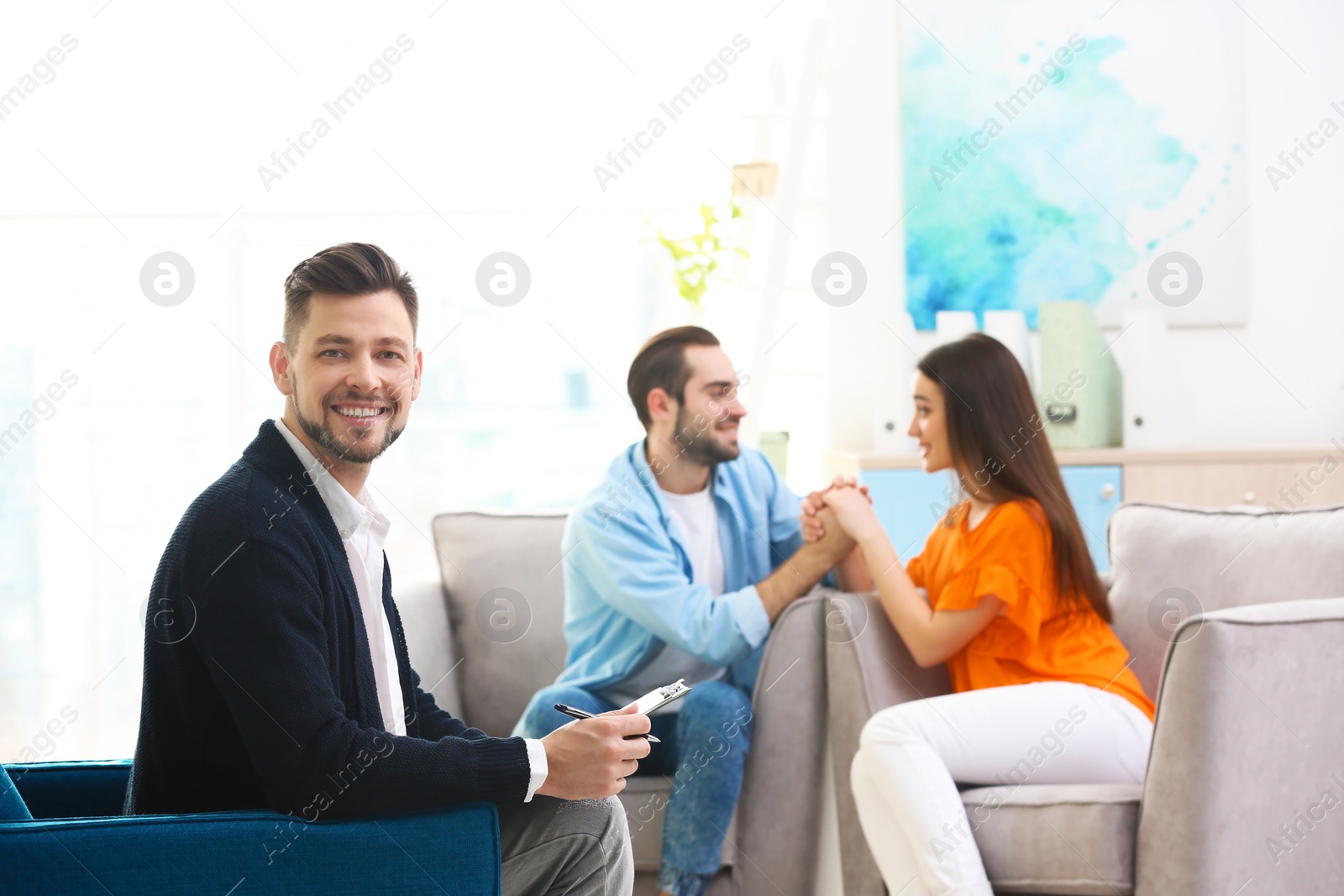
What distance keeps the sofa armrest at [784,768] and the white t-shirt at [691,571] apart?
227 mm

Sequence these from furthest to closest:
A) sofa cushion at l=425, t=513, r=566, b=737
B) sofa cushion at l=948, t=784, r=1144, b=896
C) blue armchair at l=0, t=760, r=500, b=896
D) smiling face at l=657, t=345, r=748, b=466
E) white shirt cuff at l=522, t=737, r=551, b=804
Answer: sofa cushion at l=425, t=513, r=566, b=737 < smiling face at l=657, t=345, r=748, b=466 < sofa cushion at l=948, t=784, r=1144, b=896 < white shirt cuff at l=522, t=737, r=551, b=804 < blue armchair at l=0, t=760, r=500, b=896

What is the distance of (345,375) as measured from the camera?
50.8 inches

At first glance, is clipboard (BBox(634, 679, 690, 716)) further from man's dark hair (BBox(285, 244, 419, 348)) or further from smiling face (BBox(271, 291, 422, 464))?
man's dark hair (BBox(285, 244, 419, 348))

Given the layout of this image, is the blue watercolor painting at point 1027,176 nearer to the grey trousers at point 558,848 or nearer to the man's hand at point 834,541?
the man's hand at point 834,541

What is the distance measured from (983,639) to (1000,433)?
37cm

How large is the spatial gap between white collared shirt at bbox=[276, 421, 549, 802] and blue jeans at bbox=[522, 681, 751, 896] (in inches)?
22.1

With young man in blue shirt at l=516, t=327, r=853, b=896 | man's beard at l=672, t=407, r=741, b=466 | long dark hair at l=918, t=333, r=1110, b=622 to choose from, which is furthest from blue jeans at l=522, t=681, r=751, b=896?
long dark hair at l=918, t=333, r=1110, b=622

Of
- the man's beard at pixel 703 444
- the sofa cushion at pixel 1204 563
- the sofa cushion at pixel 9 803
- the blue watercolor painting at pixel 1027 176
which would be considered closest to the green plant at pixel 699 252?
the blue watercolor painting at pixel 1027 176

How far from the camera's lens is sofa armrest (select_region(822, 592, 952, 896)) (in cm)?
183

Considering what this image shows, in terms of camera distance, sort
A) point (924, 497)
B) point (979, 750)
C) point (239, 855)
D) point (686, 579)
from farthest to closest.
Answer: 1. point (924, 497)
2. point (686, 579)
3. point (979, 750)
4. point (239, 855)

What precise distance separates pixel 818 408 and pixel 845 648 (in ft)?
5.51

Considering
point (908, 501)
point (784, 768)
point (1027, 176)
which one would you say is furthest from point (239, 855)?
point (1027, 176)

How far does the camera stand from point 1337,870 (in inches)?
61.2

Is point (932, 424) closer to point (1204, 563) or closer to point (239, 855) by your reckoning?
point (1204, 563)
